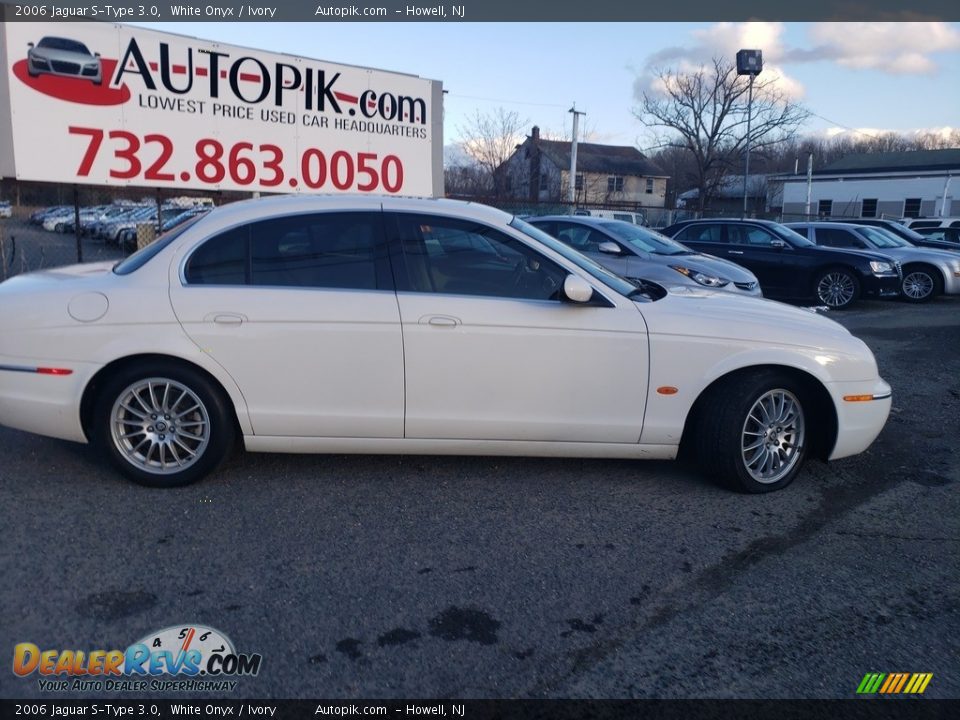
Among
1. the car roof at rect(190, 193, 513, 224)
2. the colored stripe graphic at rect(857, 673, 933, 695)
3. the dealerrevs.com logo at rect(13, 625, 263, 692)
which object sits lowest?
the colored stripe graphic at rect(857, 673, 933, 695)

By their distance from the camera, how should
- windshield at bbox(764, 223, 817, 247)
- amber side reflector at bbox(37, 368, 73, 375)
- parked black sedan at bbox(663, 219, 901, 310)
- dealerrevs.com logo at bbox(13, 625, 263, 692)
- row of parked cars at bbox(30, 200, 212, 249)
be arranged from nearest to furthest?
dealerrevs.com logo at bbox(13, 625, 263, 692) → amber side reflector at bbox(37, 368, 73, 375) → parked black sedan at bbox(663, 219, 901, 310) → windshield at bbox(764, 223, 817, 247) → row of parked cars at bbox(30, 200, 212, 249)

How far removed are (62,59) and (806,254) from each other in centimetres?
1169

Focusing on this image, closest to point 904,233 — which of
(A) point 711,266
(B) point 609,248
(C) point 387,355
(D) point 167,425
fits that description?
(A) point 711,266

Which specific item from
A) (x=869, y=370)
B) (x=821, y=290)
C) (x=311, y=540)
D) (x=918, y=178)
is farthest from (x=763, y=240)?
(x=918, y=178)

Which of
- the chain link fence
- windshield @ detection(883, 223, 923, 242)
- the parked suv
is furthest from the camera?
windshield @ detection(883, 223, 923, 242)

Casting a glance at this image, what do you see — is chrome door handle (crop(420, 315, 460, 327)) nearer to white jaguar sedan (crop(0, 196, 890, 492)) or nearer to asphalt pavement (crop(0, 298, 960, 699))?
white jaguar sedan (crop(0, 196, 890, 492))

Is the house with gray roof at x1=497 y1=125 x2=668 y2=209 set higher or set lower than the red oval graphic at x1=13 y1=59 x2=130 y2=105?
higher

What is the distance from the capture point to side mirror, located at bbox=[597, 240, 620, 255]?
9812 mm

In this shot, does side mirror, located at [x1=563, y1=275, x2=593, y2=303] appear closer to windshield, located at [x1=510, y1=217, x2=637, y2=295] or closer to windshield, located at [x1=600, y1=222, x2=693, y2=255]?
windshield, located at [x1=510, y1=217, x2=637, y2=295]

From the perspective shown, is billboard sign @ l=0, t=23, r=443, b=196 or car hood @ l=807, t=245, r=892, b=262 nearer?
billboard sign @ l=0, t=23, r=443, b=196

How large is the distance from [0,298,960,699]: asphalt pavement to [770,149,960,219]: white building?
39.9 meters

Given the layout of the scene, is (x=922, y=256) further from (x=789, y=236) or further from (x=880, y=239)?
(x=789, y=236)
